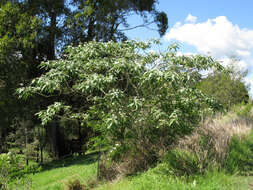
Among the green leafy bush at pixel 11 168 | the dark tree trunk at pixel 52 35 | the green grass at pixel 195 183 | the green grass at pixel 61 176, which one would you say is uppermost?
the dark tree trunk at pixel 52 35

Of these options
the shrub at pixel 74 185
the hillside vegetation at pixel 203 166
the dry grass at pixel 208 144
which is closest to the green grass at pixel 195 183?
the hillside vegetation at pixel 203 166

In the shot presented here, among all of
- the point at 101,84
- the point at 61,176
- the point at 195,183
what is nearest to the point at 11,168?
the point at 101,84

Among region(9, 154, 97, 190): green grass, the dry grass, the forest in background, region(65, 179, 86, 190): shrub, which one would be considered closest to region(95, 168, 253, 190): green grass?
the dry grass

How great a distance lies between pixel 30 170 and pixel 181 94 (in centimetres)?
373

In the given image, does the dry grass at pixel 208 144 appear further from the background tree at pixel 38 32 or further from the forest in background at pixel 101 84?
the background tree at pixel 38 32

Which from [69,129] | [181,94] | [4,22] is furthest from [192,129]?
[69,129]

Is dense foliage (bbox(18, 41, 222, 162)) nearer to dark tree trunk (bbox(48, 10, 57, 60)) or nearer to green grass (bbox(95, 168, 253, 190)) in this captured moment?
green grass (bbox(95, 168, 253, 190))

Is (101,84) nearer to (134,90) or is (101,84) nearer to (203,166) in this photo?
(134,90)

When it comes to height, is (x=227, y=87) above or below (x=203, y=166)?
above

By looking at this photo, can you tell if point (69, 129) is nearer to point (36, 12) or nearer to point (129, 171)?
point (36, 12)

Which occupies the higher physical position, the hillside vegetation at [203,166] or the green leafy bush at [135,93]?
the green leafy bush at [135,93]

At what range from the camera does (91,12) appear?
15.4m

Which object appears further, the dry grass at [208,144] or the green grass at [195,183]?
the dry grass at [208,144]

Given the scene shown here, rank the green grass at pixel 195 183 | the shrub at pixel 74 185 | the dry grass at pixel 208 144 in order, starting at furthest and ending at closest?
the shrub at pixel 74 185, the dry grass at pixel 208 144, the green grass at pixel 195 183
